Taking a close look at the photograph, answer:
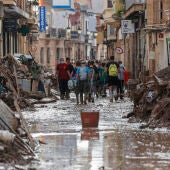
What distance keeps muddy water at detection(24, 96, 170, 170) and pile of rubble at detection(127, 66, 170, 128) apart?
0.37m

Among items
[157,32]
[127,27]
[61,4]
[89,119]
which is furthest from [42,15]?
[89,119]

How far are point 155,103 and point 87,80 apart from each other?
33.5ft

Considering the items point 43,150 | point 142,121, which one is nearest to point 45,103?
point 142,121

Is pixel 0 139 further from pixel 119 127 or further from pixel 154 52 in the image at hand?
pixel 154 52

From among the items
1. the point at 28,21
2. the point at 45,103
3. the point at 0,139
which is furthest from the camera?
the point at 28,21

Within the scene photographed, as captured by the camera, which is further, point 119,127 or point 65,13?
point 65,13

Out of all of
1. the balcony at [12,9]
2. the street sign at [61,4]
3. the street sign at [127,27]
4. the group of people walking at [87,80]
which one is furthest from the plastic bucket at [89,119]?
the street sign at [61,4]

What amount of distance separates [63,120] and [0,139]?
29.4 feet

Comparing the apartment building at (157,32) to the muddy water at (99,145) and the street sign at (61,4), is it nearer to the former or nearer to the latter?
the muddy water at (99,145)

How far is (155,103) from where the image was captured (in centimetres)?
1945

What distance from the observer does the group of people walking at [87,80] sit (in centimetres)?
2958

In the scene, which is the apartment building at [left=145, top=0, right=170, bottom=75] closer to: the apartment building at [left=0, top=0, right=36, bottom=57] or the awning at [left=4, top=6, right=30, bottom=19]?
the awning at [left=4, top=6, right=30, bottom=19]

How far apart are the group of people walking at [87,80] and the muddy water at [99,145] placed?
23.6 feet

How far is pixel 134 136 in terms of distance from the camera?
16516 mm
